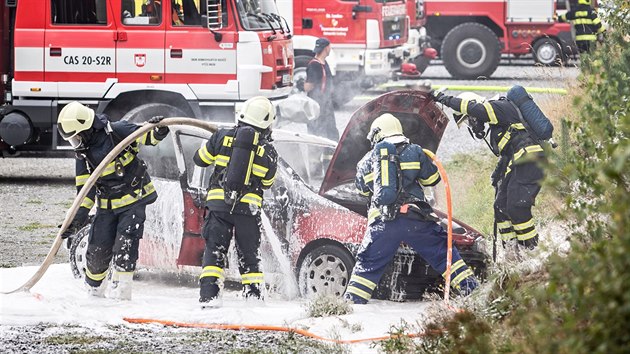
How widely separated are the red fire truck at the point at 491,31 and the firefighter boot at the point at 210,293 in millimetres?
15212

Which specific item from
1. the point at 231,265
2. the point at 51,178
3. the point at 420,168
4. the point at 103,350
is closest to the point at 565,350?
the point at 103,350

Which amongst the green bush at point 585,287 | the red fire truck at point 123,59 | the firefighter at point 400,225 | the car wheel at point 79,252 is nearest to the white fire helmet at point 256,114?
the firefighter at point 400,225

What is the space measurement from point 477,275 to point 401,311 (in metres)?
0.80

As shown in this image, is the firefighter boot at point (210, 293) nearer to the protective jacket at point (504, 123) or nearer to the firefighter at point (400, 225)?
the firefighter at point (400, 225)

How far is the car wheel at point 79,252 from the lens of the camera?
9172 mm

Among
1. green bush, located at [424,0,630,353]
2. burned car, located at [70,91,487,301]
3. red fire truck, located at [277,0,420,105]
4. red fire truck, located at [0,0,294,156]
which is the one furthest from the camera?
red fire truck, located at [277,0,420,105]

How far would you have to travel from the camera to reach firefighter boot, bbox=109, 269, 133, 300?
8.64 metres

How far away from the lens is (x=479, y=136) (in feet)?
31.1

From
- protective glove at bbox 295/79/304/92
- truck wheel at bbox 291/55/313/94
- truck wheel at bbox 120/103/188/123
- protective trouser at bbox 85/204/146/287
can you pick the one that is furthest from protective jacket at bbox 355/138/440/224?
truck wheel at bbox 291/55/313/94

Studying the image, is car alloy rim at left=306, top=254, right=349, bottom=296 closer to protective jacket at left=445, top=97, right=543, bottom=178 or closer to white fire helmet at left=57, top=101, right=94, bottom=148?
protective jacket at left=445, top=97, right=543, bottom=178

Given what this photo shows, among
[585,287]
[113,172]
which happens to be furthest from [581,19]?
[585,287]

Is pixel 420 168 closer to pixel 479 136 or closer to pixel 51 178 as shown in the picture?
pixel 479 136

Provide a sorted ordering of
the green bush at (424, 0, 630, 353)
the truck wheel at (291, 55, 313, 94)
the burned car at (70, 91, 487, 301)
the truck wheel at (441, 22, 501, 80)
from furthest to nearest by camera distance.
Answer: the truck wheel at (441, 22, 501, 80) < the truck wheel at (291, 55, 313, 94) < the burned car at (70, 91, 487, 301) < the green bush at (424, 0, 630, 353)

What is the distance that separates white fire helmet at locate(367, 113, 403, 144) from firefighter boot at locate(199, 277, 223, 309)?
1.58 m
